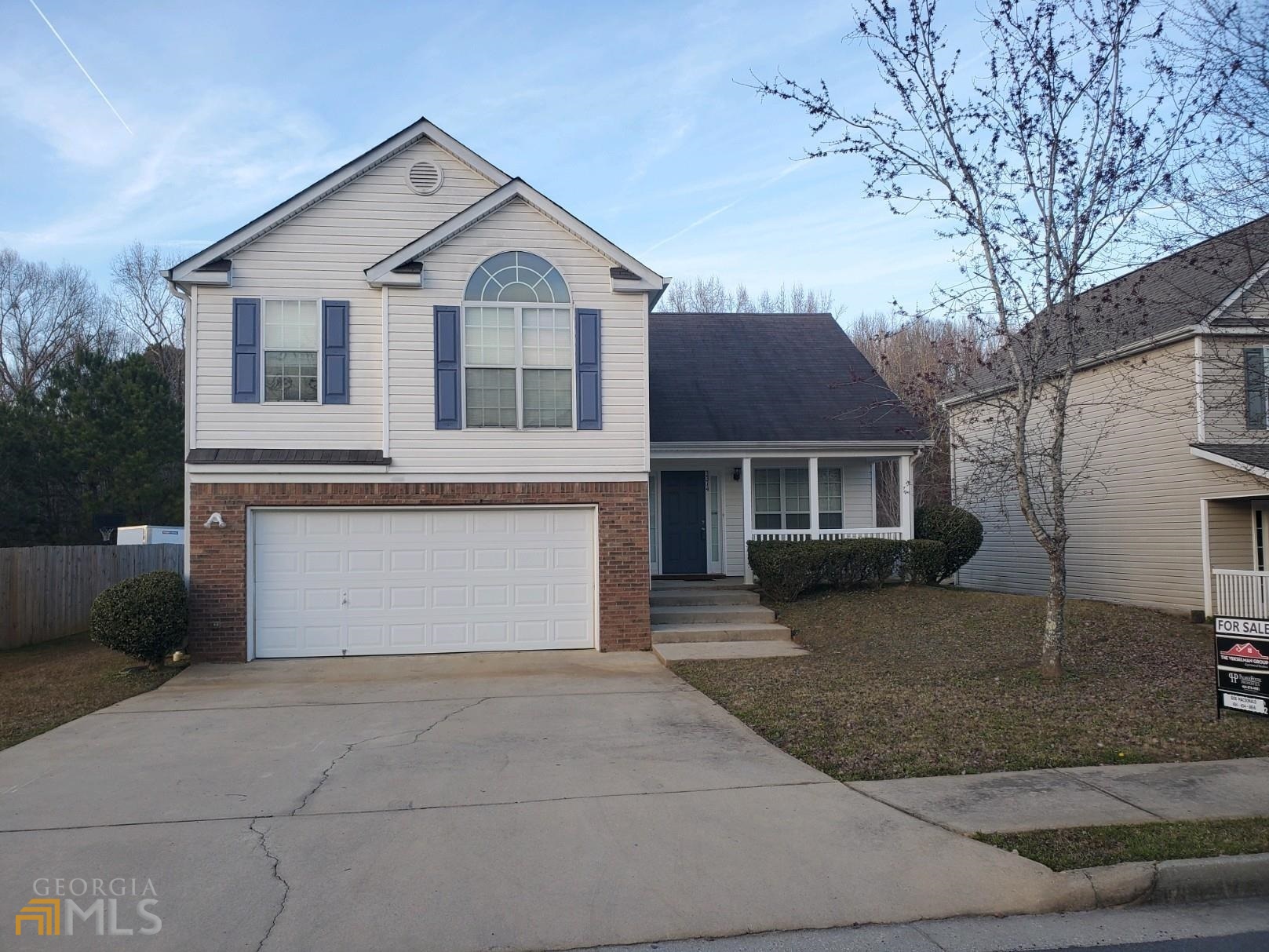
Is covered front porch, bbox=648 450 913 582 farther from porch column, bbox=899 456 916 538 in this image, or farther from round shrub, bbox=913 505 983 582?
round shrub, bbox=913 505 983 582

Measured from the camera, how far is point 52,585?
17.9 metres

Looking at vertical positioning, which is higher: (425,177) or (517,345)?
(425,177)

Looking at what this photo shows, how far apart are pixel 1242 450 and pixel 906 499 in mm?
5319

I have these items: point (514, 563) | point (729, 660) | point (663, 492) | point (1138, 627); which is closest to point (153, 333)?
point (663, 492)

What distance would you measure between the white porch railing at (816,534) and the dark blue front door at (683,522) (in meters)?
1.60

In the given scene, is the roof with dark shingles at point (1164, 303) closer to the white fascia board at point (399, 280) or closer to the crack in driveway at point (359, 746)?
the crack in driveway at point (359, 746)

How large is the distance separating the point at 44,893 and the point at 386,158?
37.3 feet

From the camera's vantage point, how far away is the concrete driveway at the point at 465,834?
5.11m

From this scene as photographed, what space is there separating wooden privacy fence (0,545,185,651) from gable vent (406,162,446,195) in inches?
332

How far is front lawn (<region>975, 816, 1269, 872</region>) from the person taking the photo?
567 centimetres

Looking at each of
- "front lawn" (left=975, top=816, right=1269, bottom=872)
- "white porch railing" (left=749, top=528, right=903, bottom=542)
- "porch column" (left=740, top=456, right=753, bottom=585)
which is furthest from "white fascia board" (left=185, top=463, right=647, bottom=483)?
"front lawn" (left=975, top=816, right=1269, bottom=872)

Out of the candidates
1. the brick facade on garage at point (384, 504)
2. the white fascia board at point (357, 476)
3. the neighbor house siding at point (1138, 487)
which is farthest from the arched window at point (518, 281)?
the neighbor house siding at point (1138, 487)

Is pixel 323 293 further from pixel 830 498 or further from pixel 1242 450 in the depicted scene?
pixel 1242 450

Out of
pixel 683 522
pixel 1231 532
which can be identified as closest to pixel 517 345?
pixel 683 522
